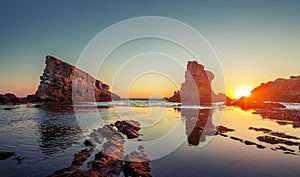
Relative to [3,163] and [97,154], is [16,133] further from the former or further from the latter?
[97,154]

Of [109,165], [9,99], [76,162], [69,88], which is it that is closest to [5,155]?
[76,162]

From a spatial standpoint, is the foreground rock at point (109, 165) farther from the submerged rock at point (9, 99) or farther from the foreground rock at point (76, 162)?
the submerged rock at point (9, 99)

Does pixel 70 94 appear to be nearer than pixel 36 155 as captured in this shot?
No

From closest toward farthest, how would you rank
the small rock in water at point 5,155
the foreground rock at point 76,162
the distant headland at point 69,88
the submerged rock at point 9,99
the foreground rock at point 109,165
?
the foreground rock at point 109,165 → the foreground rock at point 76,162 → the small rock in water at point 5,155 → the submerged rock at point 9,99 → the distant headland at point 69,88

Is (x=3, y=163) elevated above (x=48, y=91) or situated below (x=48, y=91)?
below

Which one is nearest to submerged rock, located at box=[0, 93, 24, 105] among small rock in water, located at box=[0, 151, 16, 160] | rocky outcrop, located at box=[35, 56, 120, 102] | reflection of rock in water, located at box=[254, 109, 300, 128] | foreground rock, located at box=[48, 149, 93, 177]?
rocky outcrop, located at box=[35, 56, 120, 102]

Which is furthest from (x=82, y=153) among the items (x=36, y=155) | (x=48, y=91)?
(x=48, y=91)

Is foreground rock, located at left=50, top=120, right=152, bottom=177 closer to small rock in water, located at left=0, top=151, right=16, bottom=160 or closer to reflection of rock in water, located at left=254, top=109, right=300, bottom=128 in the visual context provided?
small rock in water, located at left=0, top=151, right=16, bottom=160

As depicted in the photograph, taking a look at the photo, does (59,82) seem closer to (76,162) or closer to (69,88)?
(69,88)

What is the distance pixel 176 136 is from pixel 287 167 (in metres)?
19.4

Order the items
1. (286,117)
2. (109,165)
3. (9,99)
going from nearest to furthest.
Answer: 1. (109,165)
2. (286,117)
3. (9,99)

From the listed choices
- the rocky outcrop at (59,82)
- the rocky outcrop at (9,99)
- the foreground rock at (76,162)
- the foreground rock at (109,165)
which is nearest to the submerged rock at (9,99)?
the rocky outcrop at (9,99)

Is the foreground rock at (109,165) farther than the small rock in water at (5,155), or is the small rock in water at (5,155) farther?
the small rock in water at (5,155)

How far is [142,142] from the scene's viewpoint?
106ft
